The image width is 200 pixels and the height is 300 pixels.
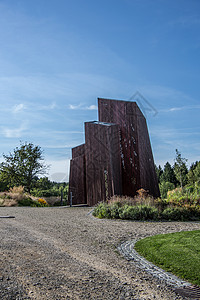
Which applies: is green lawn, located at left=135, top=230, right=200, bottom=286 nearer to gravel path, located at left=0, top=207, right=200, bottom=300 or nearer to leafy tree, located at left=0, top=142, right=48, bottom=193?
gravel path, located at left=0, top=207, right=200, bottom=300

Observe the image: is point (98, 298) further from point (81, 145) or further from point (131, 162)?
point (81, 145)

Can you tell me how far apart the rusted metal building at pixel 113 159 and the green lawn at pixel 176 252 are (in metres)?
8.33

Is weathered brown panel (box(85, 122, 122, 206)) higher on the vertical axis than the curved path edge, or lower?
higher

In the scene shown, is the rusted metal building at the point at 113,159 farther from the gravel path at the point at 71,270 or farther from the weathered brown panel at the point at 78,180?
the gravel path at the point at 71,270

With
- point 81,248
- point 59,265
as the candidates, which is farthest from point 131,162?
point 59,265

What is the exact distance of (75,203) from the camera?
55.3 ft

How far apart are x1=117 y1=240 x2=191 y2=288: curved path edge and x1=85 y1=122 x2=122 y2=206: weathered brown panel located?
345 inches

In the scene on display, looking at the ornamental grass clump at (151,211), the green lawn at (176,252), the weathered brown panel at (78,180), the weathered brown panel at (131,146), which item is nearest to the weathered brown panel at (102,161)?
the weathered brown panel at (131,146)

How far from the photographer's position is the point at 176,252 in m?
4.57

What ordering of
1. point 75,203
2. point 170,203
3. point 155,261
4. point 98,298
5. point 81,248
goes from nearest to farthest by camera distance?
point 98,298 → point 155,261 → point 81,248 → point 170,203 → point 75,203

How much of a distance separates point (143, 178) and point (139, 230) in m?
8.39

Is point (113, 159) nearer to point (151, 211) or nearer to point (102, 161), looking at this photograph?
point (102, 161)

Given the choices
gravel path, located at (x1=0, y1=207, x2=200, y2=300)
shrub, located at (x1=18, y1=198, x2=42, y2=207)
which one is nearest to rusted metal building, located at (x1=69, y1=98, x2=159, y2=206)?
shrub, located at (x1=18, y1=198, x2=42, y2=207)

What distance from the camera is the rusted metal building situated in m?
14.7
